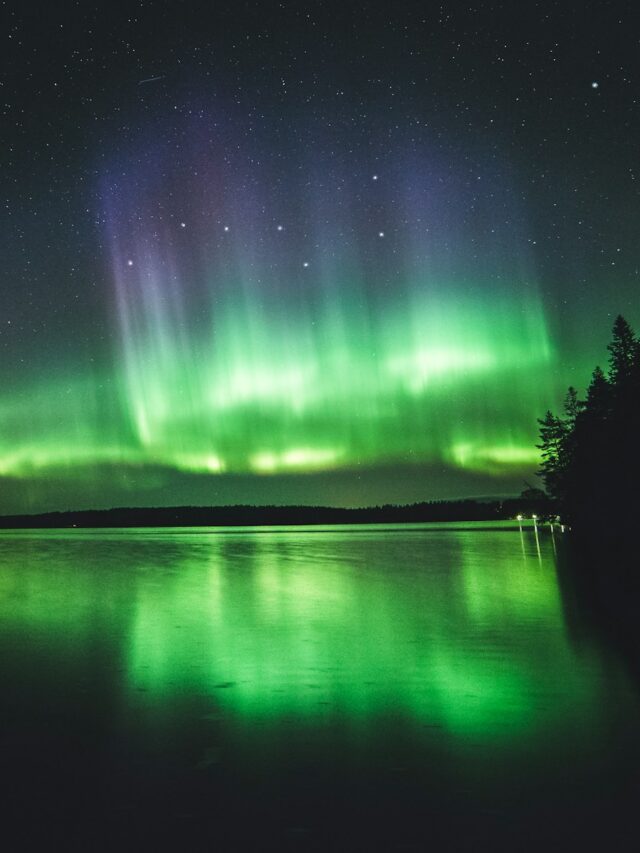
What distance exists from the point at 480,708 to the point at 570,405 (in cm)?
10077

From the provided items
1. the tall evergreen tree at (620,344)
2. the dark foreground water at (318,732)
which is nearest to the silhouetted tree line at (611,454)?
the tall evergreen tree at (620,344)

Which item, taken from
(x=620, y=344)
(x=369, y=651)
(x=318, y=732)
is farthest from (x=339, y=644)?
(x=620, y=344)

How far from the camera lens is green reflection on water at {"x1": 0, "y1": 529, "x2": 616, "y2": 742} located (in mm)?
9641

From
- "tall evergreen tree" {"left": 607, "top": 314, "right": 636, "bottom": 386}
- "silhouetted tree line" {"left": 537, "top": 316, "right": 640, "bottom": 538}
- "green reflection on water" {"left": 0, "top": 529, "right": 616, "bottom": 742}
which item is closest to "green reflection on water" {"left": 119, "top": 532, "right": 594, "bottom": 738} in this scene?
"green reflection on water" {"left": 0, "top": 529, "right": 616, "bottom": 742}

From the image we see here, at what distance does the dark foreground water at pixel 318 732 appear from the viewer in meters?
5.80

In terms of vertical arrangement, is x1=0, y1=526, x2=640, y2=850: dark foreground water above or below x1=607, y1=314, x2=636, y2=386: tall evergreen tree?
below

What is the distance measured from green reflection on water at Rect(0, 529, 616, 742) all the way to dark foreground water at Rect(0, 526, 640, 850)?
65 mm

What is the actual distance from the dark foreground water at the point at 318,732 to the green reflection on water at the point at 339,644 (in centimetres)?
6

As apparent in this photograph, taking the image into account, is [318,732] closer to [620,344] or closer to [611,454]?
[611,454]

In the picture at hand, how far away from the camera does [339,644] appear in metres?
14.6

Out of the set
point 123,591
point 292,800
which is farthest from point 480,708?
point 123,591

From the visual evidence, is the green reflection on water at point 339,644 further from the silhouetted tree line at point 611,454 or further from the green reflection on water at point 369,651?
the silhouetted tree line at point 611,454

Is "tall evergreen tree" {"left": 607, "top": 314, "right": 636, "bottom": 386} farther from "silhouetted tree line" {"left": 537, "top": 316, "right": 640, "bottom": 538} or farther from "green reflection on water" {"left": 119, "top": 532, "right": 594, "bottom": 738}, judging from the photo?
"green reflection on water" {"left": 119, "top": 532, "right": 594, "bottom": 738}

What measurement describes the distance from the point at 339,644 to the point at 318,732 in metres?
6.20
